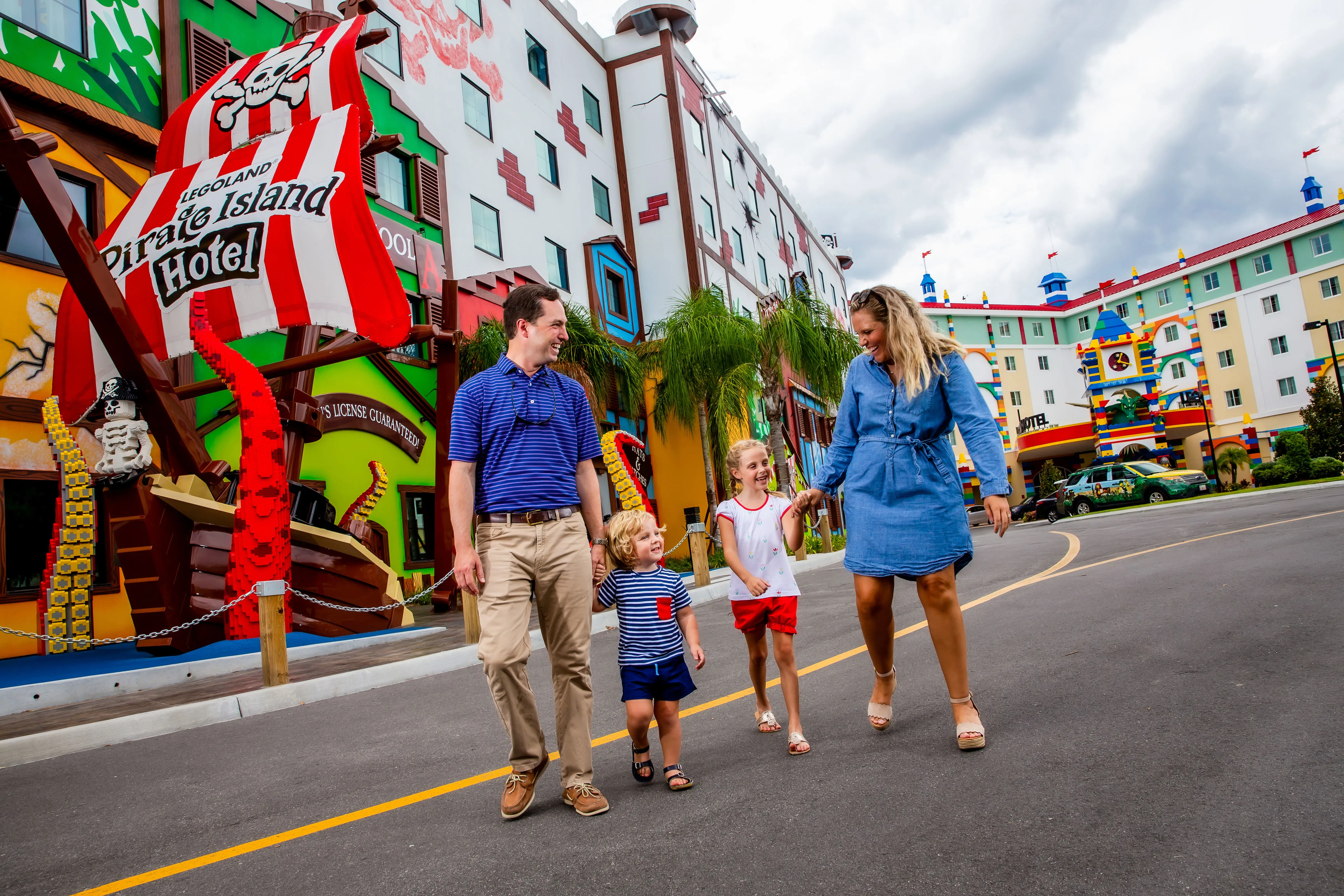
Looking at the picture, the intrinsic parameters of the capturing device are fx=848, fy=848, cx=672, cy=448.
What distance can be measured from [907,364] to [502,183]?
17.5m

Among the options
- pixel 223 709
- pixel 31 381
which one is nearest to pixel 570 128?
pixel 31 381

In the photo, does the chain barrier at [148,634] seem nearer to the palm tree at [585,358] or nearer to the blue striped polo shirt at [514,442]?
the blue striped polo shirt at [514,442]

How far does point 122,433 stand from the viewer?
859 centimetres

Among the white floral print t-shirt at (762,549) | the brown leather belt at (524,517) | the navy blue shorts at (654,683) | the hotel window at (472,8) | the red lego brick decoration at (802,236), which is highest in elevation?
the red lego brick decoration at (802,236)

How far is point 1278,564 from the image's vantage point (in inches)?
320

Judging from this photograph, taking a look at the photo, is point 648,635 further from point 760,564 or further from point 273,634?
point 273,634

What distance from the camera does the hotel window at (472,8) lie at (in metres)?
19.3

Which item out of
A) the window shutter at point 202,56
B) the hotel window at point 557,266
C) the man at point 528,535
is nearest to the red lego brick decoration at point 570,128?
the hotel window at point 557,266

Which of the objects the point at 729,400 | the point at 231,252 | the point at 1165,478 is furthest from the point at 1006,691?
the point at 1165,478

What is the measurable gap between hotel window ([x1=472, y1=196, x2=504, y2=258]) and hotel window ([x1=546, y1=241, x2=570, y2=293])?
1.93 meters

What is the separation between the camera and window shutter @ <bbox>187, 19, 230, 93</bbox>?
12.4 meters

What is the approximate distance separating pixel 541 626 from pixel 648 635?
446 millimetres

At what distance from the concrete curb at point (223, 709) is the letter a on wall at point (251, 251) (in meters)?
4.23

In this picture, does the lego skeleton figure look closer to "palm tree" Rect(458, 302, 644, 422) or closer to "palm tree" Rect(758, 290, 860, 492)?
"palm tree" Rect(458, 302, 644, 422)
